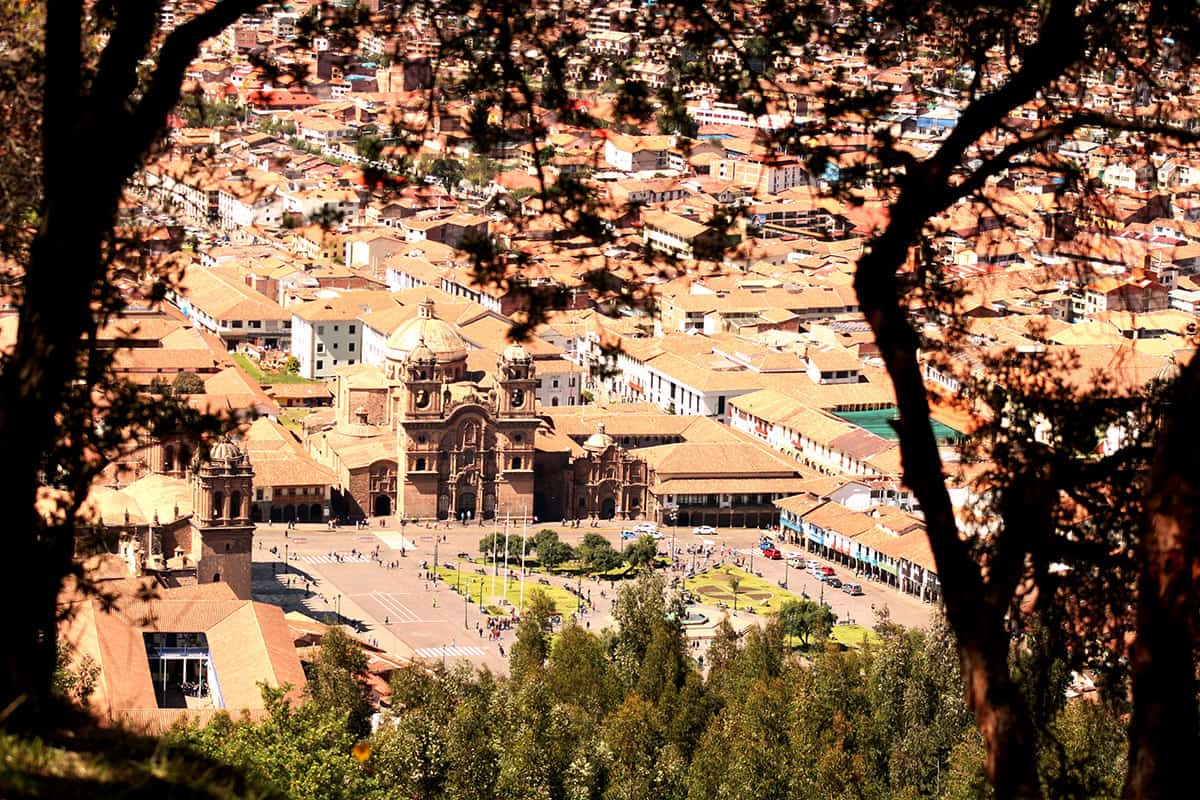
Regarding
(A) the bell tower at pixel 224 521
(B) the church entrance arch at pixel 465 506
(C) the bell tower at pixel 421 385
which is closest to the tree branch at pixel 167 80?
(A) the bell tower at pixel 224 521

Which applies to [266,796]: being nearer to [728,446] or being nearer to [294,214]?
[294,214]

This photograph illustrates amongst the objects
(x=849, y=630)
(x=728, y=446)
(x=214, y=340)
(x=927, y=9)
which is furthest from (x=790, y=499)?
(x=927, y=9)

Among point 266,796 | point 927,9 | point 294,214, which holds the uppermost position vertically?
point 927,9

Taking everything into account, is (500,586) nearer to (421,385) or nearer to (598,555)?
(598,555)

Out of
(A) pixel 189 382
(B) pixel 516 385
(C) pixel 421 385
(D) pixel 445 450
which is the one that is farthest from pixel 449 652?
(A) pixel 189 382

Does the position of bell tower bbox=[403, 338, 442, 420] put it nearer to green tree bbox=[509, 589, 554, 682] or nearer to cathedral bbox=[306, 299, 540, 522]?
cathedral bbox=[306, 299, 540, 522]
